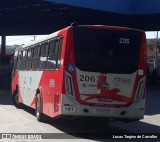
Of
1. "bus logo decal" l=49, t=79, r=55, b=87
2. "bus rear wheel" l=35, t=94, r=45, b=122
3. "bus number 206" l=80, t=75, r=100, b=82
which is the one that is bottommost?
"bus rear wheel" l=35, t=94, r=45, b=122

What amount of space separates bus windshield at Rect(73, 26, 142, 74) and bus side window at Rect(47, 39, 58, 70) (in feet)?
3.85

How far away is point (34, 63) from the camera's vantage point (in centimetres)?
1566

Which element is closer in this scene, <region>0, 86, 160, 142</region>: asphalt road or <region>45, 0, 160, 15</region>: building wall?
A: <region>0, 86, 160, 142</region>: asphalt road

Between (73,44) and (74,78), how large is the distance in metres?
0.90

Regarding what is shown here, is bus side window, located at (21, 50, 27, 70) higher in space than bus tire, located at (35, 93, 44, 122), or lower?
higher

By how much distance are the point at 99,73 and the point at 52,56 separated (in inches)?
76.1

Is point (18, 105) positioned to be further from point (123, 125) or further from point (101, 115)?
point (101, 115)

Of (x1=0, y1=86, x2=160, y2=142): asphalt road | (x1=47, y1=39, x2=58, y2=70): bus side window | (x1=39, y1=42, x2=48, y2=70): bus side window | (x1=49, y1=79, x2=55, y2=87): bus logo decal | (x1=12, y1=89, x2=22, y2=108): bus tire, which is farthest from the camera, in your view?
(x1=12, y1=89, x2=22, y2=108): bus tire

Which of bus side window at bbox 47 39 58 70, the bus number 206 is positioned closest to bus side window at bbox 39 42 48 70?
bus side window at bbox 47 39 58 70

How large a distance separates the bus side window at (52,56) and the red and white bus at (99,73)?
22 cm

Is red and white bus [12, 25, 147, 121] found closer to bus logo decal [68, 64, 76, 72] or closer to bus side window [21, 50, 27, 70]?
bus logo decal [68, 64, 76, 72]

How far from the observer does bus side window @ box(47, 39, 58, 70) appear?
12584 mm

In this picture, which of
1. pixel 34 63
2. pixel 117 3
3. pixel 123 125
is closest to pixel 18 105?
pixel 34 63

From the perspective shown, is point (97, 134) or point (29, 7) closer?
point (97, 134)
